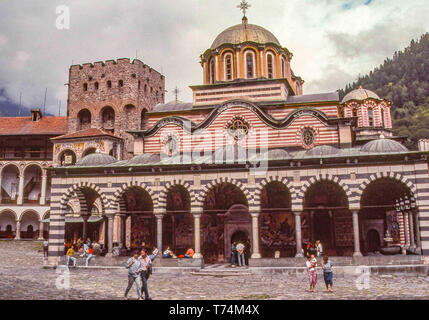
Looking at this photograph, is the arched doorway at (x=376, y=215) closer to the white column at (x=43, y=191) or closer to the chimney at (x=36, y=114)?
the white column at (x=43, y=191)

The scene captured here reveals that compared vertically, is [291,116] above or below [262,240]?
above

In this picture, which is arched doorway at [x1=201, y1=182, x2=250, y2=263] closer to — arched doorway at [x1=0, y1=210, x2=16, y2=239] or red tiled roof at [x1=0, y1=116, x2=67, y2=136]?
red tiled roof at [x1=0, y1=116, x2=67, y2=136]

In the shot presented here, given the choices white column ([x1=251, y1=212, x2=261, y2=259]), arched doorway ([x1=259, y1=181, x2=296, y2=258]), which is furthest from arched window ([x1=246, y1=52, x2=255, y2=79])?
white column ([x1=251, y1=212, x2=261, y2=259])

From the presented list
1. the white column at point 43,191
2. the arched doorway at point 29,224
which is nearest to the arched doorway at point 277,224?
the white column at point 43,191

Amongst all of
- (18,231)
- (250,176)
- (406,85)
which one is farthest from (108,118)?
(406,85)

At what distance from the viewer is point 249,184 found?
20.0 metres

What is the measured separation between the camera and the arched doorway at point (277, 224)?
22.2m

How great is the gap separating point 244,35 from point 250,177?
12290 millimetres

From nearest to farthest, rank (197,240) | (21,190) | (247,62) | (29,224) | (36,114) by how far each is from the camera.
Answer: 1. (197,240)
2. (247,62)
3. (21,190)
4. (29,224)
5. (36,114)

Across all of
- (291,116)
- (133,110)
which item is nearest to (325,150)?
(291,116)

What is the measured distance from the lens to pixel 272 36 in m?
29.3

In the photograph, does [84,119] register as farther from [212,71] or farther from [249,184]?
[249,184]
